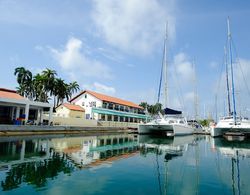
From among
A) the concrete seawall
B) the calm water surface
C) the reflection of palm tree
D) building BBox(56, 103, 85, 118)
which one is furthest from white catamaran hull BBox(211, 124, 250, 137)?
building BBox(56, 103, 85, 118)

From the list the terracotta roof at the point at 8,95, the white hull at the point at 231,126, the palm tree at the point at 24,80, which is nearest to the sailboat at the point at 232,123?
the white hull at the point at 231,126

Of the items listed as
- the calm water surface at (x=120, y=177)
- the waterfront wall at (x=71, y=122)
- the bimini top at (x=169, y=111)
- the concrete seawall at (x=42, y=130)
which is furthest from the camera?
the waterfront wall at (x=71, y=122)

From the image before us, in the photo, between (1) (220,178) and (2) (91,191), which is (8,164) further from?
(1) (220,178)

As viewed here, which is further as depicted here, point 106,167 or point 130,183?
point 106,167

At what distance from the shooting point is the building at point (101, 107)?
5356 cm

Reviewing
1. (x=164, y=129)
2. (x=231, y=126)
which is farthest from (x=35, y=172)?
(x=231, y=126)

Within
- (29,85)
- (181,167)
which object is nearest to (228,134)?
(181,167)

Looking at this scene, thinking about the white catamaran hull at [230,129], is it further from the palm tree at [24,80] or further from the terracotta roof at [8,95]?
the palm tree at [24,80]

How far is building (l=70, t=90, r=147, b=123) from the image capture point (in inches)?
2109

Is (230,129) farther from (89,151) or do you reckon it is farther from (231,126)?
(89,151)

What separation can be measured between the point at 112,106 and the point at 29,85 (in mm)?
22985

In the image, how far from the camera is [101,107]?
180ft

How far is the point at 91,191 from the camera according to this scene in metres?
8.05

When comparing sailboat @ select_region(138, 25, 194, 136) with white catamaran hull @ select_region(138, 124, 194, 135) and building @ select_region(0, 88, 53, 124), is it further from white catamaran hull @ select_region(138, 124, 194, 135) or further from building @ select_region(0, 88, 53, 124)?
building @ select_region(0, 88, 53, 124)
